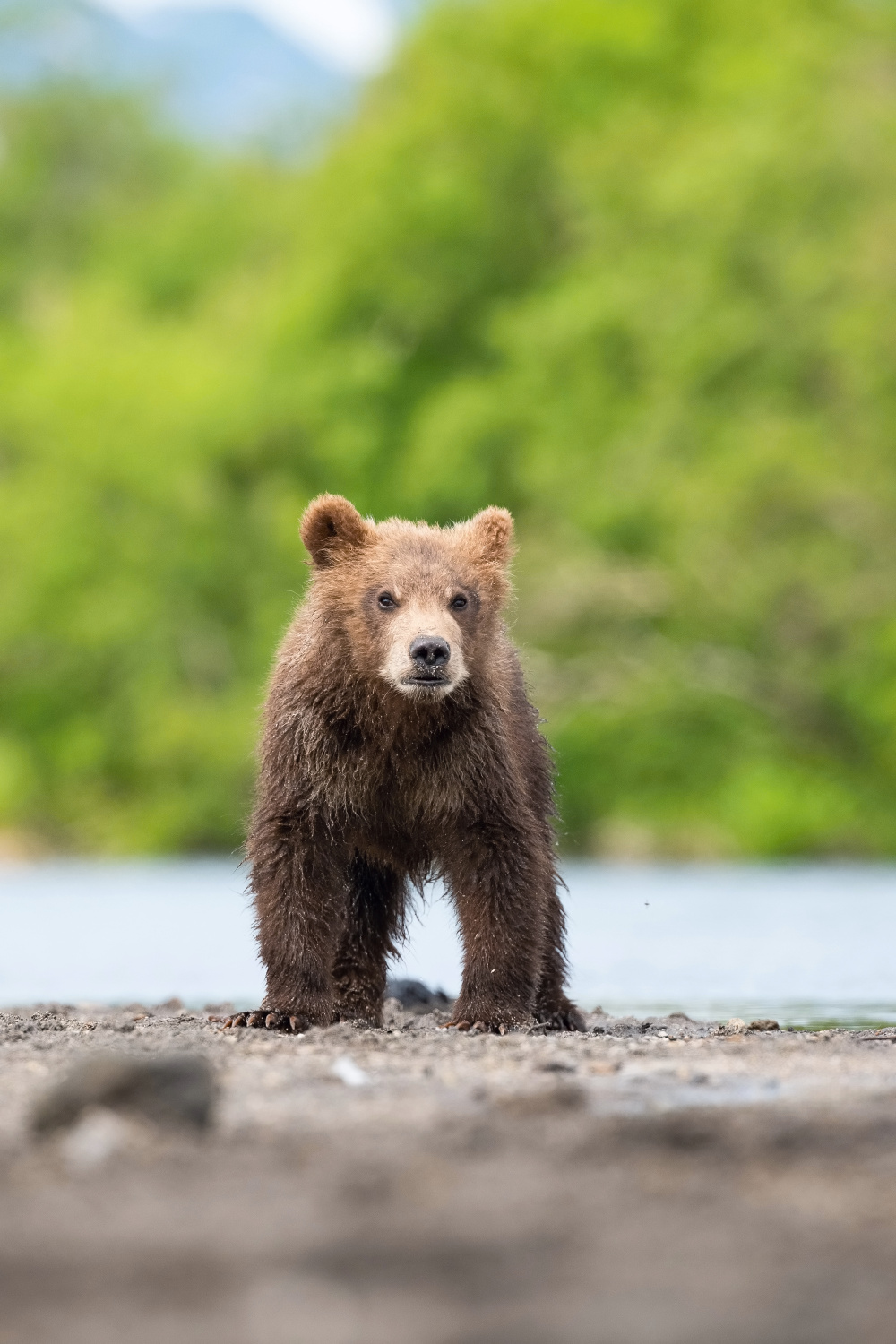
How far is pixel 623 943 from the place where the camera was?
16.1 meters

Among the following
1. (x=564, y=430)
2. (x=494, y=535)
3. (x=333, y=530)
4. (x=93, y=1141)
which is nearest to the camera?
(x=93, y=1141)

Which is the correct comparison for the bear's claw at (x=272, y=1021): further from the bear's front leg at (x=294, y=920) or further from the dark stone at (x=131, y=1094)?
the dark stone at (x=131, y=1094)

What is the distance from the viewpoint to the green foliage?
29.1m

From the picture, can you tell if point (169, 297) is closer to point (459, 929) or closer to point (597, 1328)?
point (459, 929)

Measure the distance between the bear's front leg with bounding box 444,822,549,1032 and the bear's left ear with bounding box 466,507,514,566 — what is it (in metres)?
1.19

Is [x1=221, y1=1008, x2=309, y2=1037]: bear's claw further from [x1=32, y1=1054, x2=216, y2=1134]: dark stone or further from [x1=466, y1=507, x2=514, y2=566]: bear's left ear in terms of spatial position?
[x1=32, y1=1054, x2=216, y2=1134]: dark stone

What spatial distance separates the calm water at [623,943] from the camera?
1176 centimetres

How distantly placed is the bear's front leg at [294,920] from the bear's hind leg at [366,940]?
62cm

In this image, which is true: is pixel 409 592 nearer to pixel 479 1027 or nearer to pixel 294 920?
pixel 294 920

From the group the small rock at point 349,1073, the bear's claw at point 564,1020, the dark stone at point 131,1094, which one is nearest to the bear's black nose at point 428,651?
the small rock at point 349,1073

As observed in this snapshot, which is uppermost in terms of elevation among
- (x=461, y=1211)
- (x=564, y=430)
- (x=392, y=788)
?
(x=564, y=430)

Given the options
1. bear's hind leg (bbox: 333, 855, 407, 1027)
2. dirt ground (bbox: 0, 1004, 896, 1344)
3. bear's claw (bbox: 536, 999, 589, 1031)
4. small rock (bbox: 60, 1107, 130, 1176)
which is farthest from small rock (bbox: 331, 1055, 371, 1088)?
bear's claw (bbox: 536, 999, 589, 1031)

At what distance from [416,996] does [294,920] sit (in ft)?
7.36

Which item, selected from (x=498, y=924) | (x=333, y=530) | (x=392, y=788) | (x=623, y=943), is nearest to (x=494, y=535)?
(x=333, y=530)
